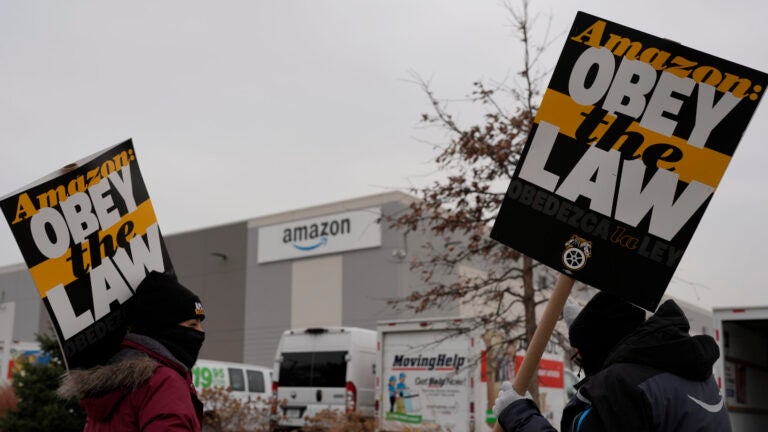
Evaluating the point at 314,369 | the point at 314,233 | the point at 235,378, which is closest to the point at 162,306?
the point at 314,369

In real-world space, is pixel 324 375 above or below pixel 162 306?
below

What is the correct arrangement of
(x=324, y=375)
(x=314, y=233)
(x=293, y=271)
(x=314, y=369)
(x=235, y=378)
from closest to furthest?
(x=324, y=375), (x=314, y=369), (x=235, y=378), (x=314, y=233), (x=293, y=271)

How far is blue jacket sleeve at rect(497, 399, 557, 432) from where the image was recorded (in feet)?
10.9

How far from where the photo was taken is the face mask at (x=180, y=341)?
3768mm

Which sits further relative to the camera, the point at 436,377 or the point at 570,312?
the point at 436,377

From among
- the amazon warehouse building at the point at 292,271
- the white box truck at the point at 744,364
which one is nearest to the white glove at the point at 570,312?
the white box truck at the point at 744,364

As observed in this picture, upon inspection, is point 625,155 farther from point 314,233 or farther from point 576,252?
point 314,233

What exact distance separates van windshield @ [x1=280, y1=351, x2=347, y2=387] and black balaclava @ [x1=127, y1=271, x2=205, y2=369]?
11893 millimetres

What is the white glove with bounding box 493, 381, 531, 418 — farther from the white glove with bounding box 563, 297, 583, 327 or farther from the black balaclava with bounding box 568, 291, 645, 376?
the white glove with bounding box 563, 297, 583, 327

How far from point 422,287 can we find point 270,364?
11.5m

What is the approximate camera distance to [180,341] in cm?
380

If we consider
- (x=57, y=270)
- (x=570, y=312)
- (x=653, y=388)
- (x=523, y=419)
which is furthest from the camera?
(x=57, y=270)

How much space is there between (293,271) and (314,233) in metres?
2.25

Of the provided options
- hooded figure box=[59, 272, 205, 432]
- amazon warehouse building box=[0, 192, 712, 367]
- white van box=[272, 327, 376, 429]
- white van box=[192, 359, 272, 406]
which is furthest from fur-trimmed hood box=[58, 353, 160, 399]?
amazon warehouse building box=[0, 192, 712, 367]
